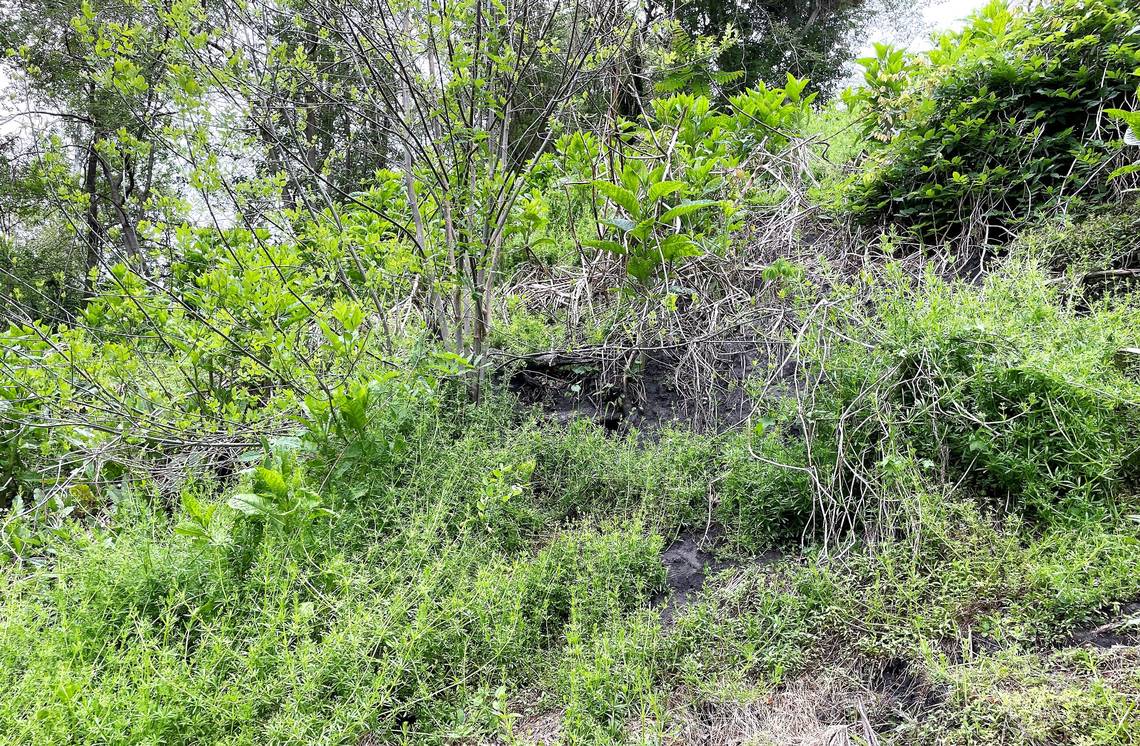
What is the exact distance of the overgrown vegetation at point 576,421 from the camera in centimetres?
169

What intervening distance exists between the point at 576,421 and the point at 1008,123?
9.64 ft

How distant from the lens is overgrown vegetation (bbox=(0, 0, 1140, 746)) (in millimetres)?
1687

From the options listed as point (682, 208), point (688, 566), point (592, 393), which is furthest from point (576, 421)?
point (682, 208)

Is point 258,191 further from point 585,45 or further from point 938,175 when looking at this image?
point 938,175

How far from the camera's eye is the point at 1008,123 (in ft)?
10.5

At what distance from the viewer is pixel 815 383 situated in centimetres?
261

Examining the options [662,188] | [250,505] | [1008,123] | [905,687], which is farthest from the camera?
[662,188]

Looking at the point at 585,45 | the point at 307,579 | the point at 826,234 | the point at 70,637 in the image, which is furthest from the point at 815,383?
the point at 70,637

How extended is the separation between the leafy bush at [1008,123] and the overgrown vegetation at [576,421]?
25 millimetres

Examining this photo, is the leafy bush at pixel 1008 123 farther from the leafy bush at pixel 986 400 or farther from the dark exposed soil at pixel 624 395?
the dark exposed soil at pixel 624 395

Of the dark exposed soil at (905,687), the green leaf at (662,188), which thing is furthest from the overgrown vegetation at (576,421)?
the green leaf at (662,188)

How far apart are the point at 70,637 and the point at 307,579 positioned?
66 cm

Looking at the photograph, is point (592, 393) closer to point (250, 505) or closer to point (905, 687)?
point (250, 505)

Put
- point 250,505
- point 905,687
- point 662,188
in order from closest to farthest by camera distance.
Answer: point 905,687 < point 250,505 < point 662,188
